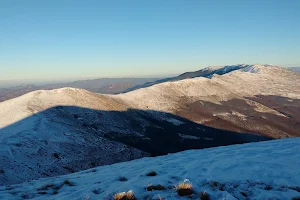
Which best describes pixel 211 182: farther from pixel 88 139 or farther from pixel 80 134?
pixel 80 134

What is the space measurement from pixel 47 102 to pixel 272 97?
288 feet

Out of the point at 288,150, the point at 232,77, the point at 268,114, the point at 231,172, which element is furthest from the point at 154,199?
the point at 232,77

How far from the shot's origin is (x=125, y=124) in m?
52.2

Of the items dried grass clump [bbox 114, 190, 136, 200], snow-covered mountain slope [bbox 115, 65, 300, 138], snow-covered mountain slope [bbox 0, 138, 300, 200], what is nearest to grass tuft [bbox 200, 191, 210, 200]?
snow-covered mountain slope [bbox 0, 138, 300, 200]

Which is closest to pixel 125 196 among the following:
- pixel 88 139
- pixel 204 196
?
pixel 204 196

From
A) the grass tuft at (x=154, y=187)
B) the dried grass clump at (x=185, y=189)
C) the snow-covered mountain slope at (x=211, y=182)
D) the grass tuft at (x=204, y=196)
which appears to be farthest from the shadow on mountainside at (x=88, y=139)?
the grass tuft at (x=204, y=196)

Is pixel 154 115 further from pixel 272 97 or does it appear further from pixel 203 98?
pixel 272 97

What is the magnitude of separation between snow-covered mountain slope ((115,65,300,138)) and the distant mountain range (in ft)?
0.79

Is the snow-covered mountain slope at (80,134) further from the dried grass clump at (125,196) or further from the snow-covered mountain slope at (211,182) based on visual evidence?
the dried grass clump at (125,196)

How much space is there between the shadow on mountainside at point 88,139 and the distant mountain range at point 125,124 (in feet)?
0.29

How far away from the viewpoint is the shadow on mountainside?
27922 millimetres

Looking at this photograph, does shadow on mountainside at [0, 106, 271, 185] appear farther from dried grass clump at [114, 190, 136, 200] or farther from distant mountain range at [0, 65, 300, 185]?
dried grass clump at [114, 190, 136, 200]

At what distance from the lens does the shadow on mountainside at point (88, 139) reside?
1099 inches

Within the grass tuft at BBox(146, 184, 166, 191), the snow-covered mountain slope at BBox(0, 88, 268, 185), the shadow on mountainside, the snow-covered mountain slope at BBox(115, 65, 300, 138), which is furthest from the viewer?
the snow-covered mountain slope at BBox(115, 65, 300, 138)
